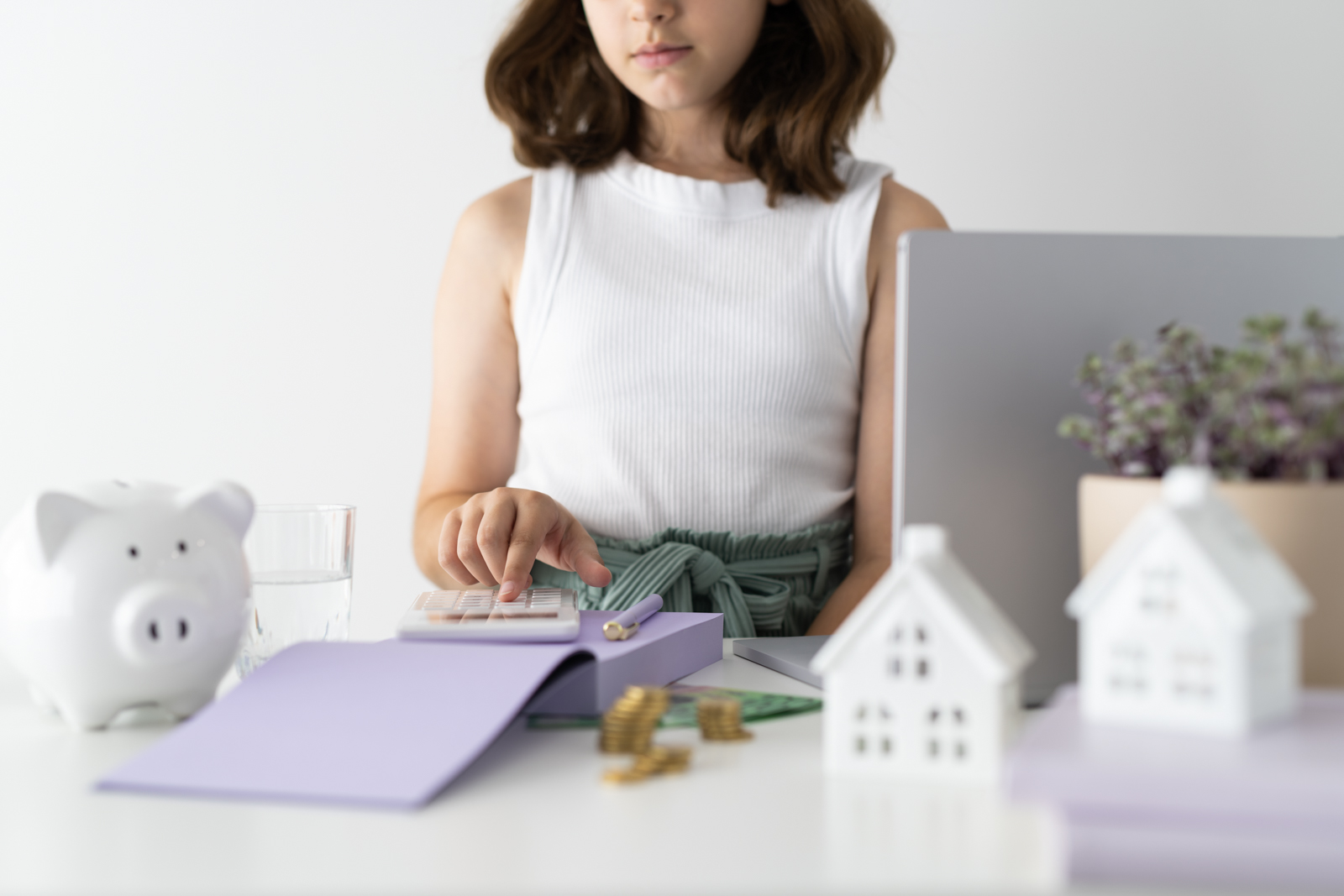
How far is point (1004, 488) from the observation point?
0.56 m

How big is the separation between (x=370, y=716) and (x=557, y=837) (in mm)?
130

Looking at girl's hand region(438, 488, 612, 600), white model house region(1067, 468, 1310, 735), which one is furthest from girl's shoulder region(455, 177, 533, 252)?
white model house region(1067, 468, 1310, 735)

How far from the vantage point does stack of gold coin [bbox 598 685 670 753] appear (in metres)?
0.47

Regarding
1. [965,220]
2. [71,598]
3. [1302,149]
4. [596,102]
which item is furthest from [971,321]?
[1302,149]

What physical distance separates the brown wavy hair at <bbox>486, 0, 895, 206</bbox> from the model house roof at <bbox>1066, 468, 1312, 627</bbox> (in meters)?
0.80

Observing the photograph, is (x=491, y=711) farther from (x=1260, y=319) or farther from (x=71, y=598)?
(x=1260, y=319)

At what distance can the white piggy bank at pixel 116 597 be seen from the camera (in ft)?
1.65

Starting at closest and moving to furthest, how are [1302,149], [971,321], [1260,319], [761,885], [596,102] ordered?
[761,885]
[1260,319]
[971,321]
[596,102]
[1302,149]

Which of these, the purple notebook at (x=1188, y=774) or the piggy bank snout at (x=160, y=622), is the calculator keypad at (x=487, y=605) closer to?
the piggy bank snout at (x=160, y=622)

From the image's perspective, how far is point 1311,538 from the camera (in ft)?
1.46

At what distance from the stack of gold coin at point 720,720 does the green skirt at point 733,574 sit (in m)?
0.30

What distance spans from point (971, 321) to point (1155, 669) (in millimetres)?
231

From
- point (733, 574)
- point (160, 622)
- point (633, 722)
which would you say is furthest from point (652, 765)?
point (733, 574)

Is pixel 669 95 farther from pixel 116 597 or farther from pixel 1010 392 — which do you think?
pixel 116 597
